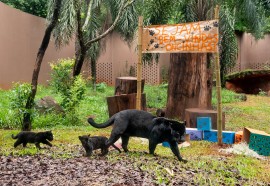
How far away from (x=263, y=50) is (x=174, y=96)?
1464 cm

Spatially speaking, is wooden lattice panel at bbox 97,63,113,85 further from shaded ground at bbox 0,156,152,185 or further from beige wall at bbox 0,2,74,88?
shaded ground at bbox 0,156,152,185

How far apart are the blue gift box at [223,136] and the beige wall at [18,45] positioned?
8.95 metres

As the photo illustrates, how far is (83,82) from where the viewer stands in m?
9.50

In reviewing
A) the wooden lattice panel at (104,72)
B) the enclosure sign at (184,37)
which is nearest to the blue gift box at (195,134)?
the enclosure sign at (184,37)

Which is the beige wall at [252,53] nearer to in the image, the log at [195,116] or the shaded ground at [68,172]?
the log at [195,116]

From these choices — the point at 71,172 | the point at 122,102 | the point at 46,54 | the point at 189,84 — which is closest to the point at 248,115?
the point at 189,84

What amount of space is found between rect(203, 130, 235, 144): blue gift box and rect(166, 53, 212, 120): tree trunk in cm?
251

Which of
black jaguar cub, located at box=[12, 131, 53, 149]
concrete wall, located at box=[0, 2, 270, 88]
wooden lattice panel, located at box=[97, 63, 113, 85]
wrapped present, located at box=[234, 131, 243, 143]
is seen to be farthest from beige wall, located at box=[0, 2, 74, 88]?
wrapped present, located at box=[234, 131, 243, 143]

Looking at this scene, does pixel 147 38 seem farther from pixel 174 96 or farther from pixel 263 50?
pixel 263 50

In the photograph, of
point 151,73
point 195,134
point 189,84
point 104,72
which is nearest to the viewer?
point 195,134

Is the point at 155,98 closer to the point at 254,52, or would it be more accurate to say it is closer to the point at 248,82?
the point at 248,82

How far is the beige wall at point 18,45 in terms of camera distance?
14.6m

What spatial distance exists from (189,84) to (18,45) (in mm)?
7880

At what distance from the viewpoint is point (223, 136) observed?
756cm
